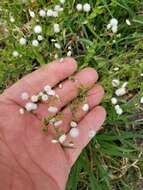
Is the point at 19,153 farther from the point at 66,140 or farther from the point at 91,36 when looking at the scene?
the point at 91,36

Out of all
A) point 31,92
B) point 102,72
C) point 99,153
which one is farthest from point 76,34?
point 99,153

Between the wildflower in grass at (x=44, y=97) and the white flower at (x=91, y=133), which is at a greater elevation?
the wildflower in grass at (x=44, y=97)

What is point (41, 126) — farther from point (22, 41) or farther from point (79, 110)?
point (22, 41)

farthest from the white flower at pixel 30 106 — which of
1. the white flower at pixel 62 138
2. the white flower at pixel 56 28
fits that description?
the white flower at pixel 56 28

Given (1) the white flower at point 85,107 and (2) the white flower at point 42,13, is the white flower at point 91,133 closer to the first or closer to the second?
(1) the white flower at point 85,107

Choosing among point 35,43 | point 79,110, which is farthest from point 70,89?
point 35,43

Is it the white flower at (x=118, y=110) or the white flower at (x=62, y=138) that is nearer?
the white flower at (x=62, y=138)

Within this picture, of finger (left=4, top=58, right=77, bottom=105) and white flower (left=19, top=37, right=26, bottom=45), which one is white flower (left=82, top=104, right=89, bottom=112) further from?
white flower (left=19, top=37, right=26, bottom=45)
